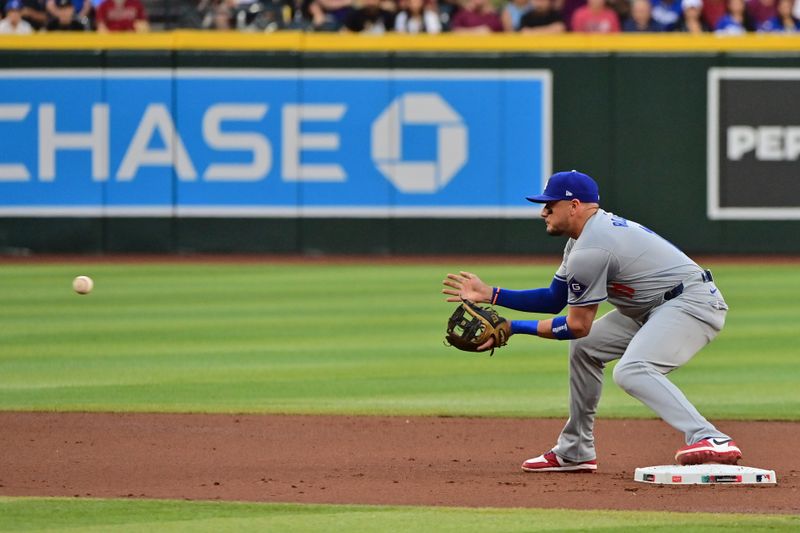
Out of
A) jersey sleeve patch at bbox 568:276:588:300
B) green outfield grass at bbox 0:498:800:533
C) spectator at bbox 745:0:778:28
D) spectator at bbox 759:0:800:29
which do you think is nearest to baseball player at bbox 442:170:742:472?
jersey sleeve patch at bbox 568:276:588:300

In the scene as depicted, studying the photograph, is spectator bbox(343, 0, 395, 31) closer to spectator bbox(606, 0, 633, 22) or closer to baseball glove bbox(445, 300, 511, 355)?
spectator bbox(606, 0, 633, 22)

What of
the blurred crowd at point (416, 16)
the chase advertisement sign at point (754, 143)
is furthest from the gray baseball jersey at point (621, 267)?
the blurred crowd at point (416, 16)

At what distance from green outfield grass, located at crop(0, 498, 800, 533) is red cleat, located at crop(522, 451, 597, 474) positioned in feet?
4.14

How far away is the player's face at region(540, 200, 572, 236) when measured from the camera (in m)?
7.53

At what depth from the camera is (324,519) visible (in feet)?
21.3

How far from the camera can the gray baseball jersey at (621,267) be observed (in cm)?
738

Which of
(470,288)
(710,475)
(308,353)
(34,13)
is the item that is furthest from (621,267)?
(34,13)

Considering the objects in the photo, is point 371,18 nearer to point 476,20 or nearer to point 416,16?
point 416,16

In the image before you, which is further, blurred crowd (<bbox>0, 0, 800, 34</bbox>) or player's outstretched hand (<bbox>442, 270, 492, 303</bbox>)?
blurred crowd (<bbox>0, 0, 800, 34</bbox>)

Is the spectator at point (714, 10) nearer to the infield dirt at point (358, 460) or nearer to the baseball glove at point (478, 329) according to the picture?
the infield dirt at point (358, 460)

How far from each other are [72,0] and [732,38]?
939 centimetres

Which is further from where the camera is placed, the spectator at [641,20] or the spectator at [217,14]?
the spectator at [217,14]

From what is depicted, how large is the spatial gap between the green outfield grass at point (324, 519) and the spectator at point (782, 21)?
628 inches

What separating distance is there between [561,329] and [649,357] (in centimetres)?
46
